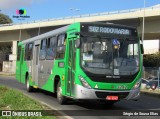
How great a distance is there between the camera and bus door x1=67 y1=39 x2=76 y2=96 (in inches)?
547

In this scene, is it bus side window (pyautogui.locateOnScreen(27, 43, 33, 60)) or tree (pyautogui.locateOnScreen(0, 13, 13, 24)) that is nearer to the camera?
bus side window (pyautogui.locateOnScreen(27, 43, 33, 60))

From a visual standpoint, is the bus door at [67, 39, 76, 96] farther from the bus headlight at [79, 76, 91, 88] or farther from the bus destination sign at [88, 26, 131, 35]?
the bus destination sign at [88, 26, 131, 35]

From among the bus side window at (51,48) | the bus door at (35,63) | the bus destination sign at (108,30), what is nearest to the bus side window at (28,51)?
the bus door at (35,63)

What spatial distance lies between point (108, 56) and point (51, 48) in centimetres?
435

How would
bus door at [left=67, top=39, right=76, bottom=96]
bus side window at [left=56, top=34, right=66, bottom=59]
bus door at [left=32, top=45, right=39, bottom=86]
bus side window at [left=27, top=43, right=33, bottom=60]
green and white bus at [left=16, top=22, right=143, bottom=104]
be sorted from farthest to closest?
bus side window at [left=27, top=43, right=33, bottom=60] < bus door at [left=32, top=45, right=39, bottom=86] < bus side window at [left=56, top=34, right=66, bottom=59] < bus door at [left=67, top=39, right=76, bottom=96] < green and white bus at [left=16, top=22, right=143, bottom=104]

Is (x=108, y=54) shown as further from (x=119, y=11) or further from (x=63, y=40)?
(x=119, y=11)

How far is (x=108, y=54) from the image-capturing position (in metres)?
13.5

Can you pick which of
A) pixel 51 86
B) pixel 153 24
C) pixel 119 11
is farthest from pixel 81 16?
pixel 51 86

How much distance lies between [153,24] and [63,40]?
33.3m

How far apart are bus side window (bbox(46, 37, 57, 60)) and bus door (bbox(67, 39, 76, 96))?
2.23 metres

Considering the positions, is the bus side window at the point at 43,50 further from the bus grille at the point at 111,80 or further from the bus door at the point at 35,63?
the bus grille at the point at 111,80

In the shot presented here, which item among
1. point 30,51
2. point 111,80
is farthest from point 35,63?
point 111,80

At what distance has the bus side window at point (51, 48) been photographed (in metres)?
16.8

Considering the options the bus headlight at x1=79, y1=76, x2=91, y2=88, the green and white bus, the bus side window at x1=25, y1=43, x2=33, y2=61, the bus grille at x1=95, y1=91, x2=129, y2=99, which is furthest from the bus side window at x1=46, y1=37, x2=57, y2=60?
the bus grille at x1=95, y1=91, x2=129, y2=99
